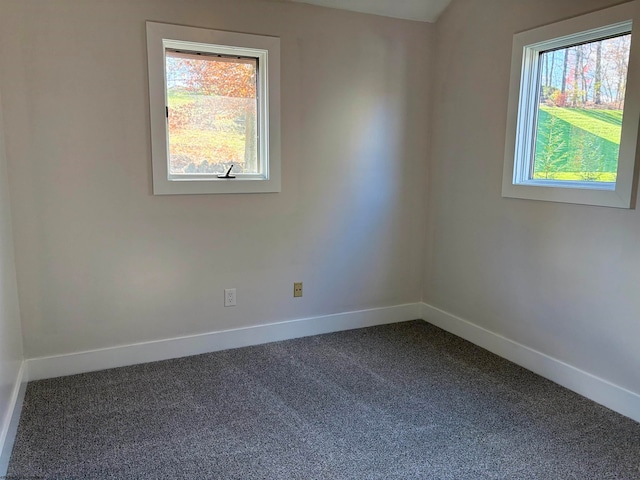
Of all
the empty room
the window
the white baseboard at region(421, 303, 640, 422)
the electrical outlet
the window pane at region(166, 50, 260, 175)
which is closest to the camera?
the empty room

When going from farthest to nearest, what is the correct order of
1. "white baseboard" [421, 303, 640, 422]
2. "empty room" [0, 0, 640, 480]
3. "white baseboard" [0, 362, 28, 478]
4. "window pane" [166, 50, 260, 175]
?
"window pane" [166, 50, 260, 175] < "white baseboard" [421, 303, 640, 422] < "empty room" [0, 0, 640, 480] < "white baseboard" [0, 362, 28, 478]

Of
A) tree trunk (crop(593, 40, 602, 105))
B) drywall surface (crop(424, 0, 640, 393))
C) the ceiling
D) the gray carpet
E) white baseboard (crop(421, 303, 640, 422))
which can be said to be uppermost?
the ceiling

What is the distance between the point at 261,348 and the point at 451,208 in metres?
1.73

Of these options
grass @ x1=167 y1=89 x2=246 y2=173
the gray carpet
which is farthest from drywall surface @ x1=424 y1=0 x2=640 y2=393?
grass @ x1=167 y1=89 x2=246 y2=173

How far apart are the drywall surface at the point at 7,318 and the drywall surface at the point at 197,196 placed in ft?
0.37

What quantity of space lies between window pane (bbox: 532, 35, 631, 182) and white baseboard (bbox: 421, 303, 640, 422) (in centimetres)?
109

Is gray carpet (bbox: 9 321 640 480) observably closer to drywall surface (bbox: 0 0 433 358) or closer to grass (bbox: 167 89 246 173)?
drywall surface (bbox: 0 0 433 358)

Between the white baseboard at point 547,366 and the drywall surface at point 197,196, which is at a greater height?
the drywall surface at point 197,196

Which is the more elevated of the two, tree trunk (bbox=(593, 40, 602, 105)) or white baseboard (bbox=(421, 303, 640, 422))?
tree trunk (bbox=(593, 40, 602, 105))

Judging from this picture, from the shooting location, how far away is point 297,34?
3.08 meters

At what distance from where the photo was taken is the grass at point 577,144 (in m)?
2.46

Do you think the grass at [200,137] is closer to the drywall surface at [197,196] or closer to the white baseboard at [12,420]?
the drywall surface at [197,196]

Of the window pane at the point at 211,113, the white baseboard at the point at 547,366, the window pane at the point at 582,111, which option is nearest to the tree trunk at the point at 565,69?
the window pane at the point at 582,111

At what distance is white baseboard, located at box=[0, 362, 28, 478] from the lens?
1.86 meters
